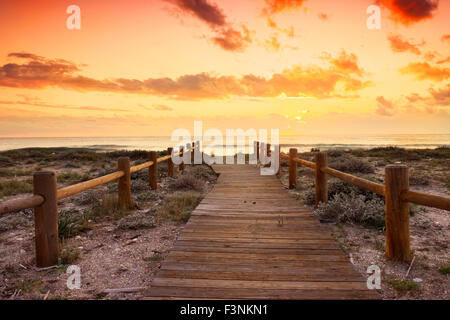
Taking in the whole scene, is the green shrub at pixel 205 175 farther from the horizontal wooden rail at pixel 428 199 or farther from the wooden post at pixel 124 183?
the horizontal wooden rail at pixel 428 199

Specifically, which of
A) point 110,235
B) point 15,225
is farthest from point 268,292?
point 15,225

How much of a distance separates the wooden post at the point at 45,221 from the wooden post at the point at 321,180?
5.29 m

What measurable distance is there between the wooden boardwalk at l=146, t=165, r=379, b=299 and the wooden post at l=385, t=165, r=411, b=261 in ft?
2.28

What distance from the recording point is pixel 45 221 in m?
3.61

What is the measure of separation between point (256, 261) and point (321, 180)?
139 inches

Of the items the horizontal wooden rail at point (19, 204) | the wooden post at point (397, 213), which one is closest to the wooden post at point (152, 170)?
the horizontal wooden rail at point (19, 204)

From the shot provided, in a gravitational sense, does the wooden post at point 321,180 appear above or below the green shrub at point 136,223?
above

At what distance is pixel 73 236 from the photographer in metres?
4.89

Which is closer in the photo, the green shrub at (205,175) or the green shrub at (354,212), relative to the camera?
the green shrub at (354,212)

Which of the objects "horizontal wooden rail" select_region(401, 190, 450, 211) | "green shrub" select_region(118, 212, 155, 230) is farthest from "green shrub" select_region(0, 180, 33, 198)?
"horizontal wooden rail" select_region(401, 190, 450, 211)

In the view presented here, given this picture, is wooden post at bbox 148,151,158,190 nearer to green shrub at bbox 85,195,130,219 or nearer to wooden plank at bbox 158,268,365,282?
green shrub at bbox 85,195,130,219

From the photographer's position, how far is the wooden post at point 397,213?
3.53 m

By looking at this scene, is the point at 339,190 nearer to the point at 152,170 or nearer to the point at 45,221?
the point at 152,170
